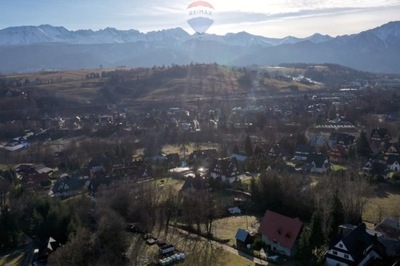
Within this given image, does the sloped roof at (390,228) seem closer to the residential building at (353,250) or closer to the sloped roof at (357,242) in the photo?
the residential building at (353,250)

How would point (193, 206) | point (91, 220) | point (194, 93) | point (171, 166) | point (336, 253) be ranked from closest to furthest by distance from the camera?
point (336, 253)
point (193, 206)
point (91, 220)
point (171, 166)
point (194, 93)

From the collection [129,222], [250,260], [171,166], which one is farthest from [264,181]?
[171,166]

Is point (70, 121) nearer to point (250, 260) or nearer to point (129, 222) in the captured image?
point (129, 222)

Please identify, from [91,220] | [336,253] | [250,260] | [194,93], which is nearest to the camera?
[336,253]

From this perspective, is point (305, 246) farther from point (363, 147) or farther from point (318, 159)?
point (363, 147)

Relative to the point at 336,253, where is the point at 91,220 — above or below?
below

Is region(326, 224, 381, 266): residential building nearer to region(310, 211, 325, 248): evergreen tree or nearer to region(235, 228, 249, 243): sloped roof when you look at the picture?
region(310, 211, 325, 248): evergreen tree

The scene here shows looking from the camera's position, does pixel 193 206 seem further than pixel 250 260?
Yes

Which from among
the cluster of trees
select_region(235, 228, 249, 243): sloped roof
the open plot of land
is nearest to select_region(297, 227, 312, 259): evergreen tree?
the cluster of trees
